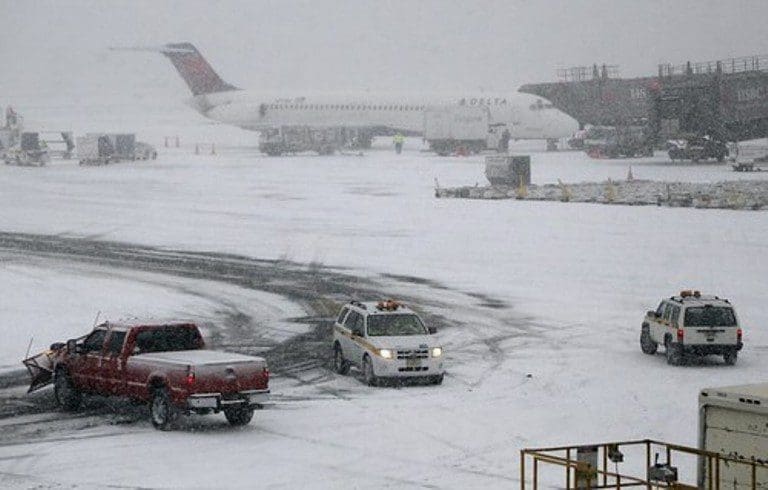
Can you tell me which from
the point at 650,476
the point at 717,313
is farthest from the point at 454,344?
the point at 650,476

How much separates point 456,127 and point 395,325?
78837 millimetres

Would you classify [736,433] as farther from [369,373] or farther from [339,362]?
[339,362]

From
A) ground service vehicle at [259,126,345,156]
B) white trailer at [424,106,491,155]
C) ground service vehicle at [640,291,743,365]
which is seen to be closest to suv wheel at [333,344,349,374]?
ground service vehicle at [640,291,743,365]

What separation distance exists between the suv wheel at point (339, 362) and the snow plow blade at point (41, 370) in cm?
573

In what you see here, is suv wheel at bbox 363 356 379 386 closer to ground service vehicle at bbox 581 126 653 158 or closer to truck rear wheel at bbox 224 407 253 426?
truck rear wheel at bbox 224 407 253 426

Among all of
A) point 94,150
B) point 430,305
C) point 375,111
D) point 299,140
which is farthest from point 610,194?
point 375,111

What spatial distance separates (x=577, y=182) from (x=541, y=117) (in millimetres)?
39347

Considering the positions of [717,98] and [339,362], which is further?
[717,98]

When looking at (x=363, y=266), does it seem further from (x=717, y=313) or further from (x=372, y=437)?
(x=372, y=437)

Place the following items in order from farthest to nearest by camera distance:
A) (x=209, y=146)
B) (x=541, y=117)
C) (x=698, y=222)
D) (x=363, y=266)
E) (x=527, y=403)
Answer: (x=209, y=146) < (x=541, y=117) < (x=698, y=222) < (x=363, y=266) < (x=527, y=403)

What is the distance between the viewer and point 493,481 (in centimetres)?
1773

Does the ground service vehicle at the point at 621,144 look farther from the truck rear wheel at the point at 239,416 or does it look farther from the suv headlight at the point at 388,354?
the truck rear wheel at the point at 239,416

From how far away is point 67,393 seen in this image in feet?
76.6

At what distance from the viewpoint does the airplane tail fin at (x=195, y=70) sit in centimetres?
12538
